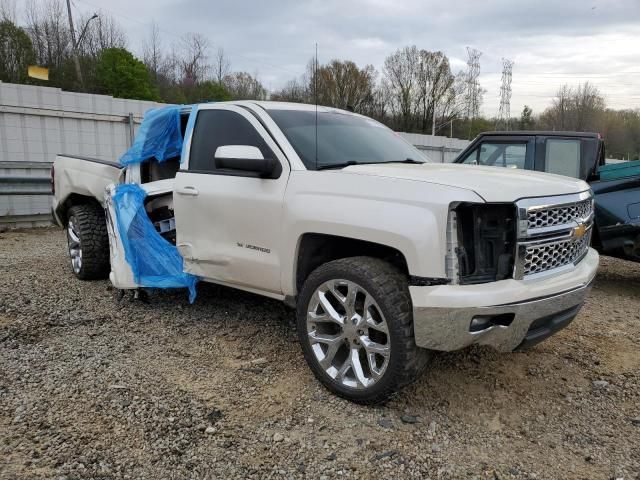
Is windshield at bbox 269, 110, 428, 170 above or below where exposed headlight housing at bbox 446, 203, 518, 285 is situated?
above

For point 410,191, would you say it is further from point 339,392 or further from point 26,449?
point 26,449

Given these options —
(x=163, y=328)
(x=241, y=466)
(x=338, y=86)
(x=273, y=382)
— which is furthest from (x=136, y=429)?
(x=338, y=86)

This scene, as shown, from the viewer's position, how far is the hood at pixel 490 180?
8.93ft

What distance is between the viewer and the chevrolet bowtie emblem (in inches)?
120

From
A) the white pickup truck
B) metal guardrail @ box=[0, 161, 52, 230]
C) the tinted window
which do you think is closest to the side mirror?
the white pickup truck

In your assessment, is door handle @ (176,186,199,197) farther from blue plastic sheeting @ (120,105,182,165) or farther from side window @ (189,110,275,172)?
blue plastic sheeting @ (120,105,182,165)

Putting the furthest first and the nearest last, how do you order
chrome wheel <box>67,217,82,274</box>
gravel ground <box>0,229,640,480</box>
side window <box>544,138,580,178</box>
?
side window <box>544,138,580,178</box> < chrome wheel <box>67,217,82,274</box> < gravel ground <box>0,229,640,480</box>

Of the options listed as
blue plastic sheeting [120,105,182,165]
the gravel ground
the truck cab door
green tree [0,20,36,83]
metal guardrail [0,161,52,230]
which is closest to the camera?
the gravel ground

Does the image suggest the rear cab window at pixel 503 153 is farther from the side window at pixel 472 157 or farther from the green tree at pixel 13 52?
the green tree at pixel 13 52

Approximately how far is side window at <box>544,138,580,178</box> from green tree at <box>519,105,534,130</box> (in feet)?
180

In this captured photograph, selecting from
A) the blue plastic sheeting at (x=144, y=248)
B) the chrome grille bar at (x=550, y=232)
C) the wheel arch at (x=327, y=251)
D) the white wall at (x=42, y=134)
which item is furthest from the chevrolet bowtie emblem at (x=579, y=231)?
the white wall at (x=42, y=134)

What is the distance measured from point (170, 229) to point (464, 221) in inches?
117

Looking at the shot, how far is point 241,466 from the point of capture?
8.34 ft

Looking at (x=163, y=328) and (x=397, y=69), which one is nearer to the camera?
(x=163, y=328)
